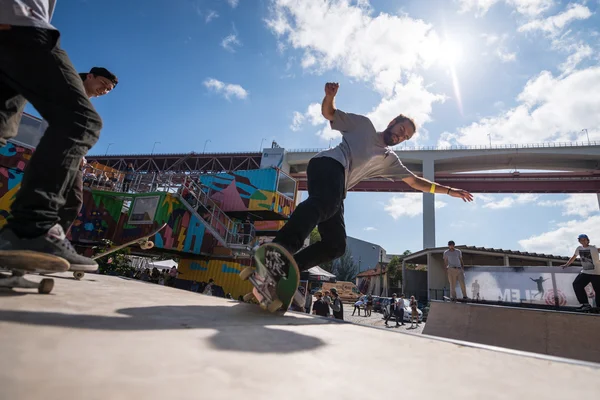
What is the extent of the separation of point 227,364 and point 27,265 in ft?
3.77

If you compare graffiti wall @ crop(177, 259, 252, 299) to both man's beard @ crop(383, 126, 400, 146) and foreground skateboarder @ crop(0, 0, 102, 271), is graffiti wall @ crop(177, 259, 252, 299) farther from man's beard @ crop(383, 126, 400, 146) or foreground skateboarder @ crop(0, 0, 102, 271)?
foreground skateboarder @ crop(0, 0, 102, 271)

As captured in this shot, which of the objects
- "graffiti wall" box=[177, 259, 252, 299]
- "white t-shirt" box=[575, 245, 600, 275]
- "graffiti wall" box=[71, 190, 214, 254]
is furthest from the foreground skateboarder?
"graffiti wall" box=[177, 259, 252, 299]

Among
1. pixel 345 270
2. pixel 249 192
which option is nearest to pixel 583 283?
pixel 249 192

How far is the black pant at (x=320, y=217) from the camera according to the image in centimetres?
197

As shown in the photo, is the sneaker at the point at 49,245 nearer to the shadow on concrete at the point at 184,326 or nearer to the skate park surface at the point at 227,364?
the skate park surface at the point at 227,364

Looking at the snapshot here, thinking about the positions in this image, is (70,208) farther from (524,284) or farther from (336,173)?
(524,284)

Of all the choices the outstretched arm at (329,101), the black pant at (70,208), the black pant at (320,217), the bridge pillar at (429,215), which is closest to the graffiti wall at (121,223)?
the black pant at (70,208)

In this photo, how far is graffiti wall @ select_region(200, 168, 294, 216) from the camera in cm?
1802

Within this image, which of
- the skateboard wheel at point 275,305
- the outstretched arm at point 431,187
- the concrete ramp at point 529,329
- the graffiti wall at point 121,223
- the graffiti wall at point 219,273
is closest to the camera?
the skateboard wheel at point 275,305

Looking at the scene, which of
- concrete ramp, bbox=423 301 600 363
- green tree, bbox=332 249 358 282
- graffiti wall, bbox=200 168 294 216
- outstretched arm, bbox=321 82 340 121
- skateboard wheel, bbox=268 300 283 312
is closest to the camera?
skateboard wheel, bbox=268 300 283 312

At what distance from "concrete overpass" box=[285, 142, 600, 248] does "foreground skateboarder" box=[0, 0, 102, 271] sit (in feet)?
76.0

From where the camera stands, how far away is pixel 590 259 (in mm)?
5703

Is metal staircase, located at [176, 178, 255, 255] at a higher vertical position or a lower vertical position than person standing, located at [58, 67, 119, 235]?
higher

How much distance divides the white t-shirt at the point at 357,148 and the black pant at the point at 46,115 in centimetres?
158
